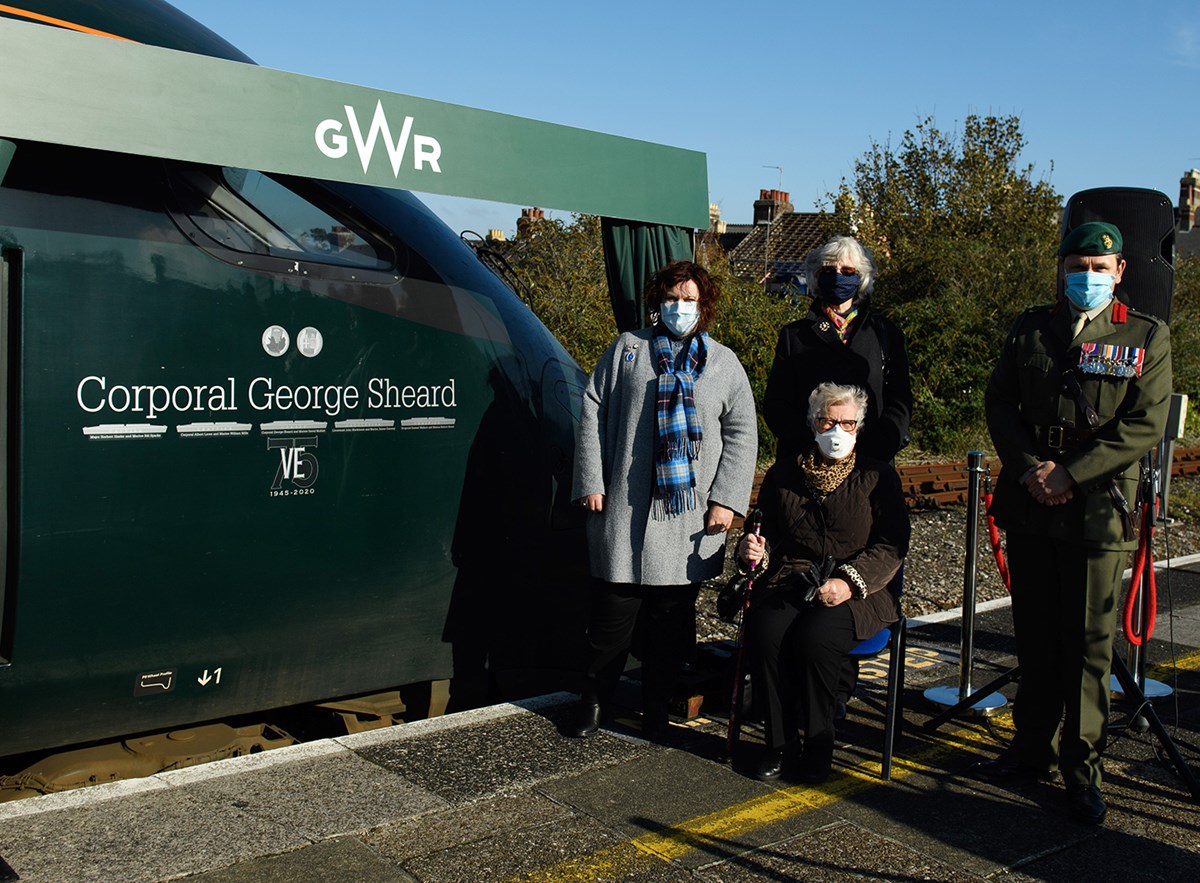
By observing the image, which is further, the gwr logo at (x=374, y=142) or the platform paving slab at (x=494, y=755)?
the gwr logo at (x=374, y=142)

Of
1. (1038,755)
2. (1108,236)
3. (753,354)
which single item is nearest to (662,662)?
(1038,755)

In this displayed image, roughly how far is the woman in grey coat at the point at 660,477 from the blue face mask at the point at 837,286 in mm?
484

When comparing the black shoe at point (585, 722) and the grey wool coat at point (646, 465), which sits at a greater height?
the grey wool coat at point (646, 465)

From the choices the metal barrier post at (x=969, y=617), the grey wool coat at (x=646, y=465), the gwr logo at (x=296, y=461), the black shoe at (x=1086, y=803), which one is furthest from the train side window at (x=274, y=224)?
the black shoe at (x=1086, y=803)

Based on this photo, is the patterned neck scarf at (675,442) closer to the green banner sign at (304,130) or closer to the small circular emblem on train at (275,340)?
the green banner sign at (304,130)

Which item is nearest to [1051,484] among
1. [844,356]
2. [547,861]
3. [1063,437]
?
[1063,437]

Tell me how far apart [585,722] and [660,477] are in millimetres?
1038

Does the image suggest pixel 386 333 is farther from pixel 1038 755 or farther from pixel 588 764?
pixel 1038 755

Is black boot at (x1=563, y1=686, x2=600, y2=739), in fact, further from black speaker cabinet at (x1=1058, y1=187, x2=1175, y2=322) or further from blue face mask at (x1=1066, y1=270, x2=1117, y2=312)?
black speaker cabinet at (x1=1058, y1=187, x2=1175, y2=322)

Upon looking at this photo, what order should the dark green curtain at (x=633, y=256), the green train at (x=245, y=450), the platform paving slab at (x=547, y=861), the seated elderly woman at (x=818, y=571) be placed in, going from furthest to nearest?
the dark green curtain at (x=633, y=256) < the seated elderly woman at (x=818, y=571) < the green train at (x=245, y=450) < the platform paving slab at (x=547, y=861)

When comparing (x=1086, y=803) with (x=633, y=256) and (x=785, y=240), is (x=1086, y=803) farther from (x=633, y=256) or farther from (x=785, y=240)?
(x=785, y=240)

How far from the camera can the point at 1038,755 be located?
4.67 metres

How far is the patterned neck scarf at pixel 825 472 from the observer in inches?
188

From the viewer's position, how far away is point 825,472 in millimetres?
4770
